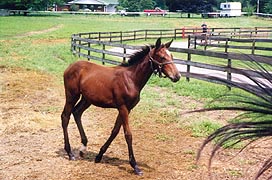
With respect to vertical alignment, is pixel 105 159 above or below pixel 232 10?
below

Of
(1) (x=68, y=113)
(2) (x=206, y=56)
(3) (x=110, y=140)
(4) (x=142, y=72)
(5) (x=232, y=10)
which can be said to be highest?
(5) (x=232, y=10)

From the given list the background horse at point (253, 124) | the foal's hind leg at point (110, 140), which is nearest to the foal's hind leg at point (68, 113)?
the foal's hind leg at point (110, 140)

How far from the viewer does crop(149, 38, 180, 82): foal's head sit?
5.37m

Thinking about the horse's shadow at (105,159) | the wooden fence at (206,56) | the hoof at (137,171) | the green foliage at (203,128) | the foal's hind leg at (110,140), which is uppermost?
the wooden fence at (206,56)

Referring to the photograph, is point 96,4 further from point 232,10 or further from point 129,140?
point 129,140

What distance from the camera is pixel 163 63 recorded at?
5398 millimetres

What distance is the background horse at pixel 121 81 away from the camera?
5.45m

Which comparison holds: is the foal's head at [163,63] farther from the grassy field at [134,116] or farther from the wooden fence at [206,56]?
the grassy field at [134,116]

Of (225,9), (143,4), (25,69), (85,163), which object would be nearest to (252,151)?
(85,163)

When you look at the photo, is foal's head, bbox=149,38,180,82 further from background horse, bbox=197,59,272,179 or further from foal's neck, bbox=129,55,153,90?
background horse, bbox=197,59,272,179

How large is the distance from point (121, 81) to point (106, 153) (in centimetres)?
130

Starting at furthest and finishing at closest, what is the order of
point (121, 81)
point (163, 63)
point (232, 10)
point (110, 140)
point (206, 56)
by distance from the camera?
point (232, 10) < point (206, 56) < point (110, 140) < point (121, 81) < point (163, 63)

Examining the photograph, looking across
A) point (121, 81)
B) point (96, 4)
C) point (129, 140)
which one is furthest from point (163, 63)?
point (96, 4)

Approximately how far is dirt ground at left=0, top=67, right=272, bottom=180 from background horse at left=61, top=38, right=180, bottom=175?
0.30 meters
